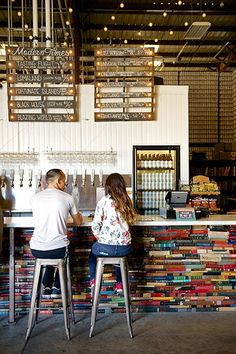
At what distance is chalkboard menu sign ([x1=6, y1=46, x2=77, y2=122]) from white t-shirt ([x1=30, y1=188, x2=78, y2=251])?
3.20 meters

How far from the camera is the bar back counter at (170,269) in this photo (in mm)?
4750

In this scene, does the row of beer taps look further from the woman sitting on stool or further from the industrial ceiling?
the woman sitting on stool

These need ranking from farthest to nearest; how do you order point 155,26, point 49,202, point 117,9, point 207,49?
point 207,49 < point 155,26 < point 117,9 < point 49,202

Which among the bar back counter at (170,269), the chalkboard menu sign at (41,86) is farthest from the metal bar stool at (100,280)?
the chalkboard menu sign at (41,86)

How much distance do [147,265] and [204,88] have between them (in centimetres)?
1065

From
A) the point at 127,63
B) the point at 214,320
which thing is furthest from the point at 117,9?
the point at 214,320

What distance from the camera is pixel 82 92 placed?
285 inches

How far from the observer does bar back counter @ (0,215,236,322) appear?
4750 mm

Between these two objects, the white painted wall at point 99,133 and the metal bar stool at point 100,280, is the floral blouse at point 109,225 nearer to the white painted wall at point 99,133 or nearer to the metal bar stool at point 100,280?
the metal bar stool at point 100,280

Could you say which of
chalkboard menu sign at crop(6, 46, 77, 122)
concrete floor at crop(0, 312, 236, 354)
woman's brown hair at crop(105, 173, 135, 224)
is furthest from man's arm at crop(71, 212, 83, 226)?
chalkboard menu sign at crop(6, 46, 77, 122)

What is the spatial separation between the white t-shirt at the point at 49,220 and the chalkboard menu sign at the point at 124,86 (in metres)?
3.39

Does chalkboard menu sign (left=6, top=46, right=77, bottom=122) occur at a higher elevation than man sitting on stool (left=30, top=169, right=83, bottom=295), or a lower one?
higher

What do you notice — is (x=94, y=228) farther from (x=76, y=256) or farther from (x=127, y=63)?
(x=127, y=63)

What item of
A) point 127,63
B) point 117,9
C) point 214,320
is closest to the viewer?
point 214,320
